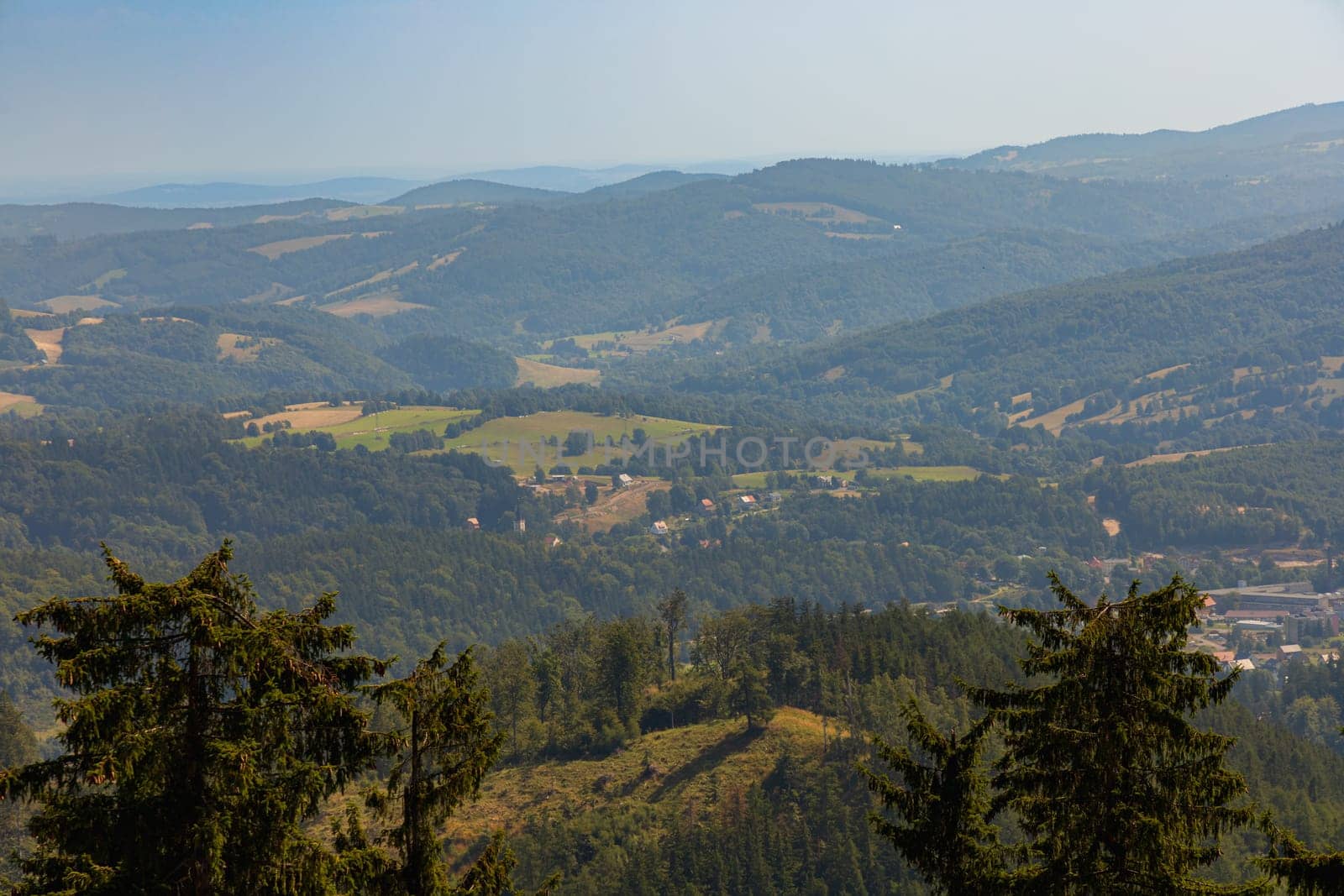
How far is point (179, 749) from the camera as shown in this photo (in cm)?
1602

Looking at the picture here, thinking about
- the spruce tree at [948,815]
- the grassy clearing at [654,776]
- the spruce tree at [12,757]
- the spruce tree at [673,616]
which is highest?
the spruce tree at [948,815]

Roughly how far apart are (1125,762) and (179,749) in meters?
12.3

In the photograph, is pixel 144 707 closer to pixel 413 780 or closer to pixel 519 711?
pixel 413 780

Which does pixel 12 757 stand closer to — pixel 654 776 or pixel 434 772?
pixel 654 776

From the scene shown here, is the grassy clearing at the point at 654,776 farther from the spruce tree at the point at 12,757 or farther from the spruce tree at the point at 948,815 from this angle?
the spruce tree at the point at 948,815

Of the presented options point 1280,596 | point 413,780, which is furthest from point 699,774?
point 1280,596

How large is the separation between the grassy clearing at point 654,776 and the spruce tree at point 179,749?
207 ft

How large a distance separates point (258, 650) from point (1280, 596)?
630 feet

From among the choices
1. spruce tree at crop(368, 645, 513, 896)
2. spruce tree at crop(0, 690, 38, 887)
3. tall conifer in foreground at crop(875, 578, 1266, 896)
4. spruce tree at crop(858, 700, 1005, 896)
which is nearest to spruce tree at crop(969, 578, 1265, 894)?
tall conifer in foreground at crop(875, 578, 1266, 896)

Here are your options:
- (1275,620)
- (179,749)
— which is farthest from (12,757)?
(1275,620)

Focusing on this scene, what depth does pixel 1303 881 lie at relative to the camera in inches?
635

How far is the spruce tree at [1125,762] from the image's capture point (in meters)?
18.2

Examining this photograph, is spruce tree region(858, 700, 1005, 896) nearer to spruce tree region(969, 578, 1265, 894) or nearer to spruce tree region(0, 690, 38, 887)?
spruce tree region(969, 578, 1265, 894)

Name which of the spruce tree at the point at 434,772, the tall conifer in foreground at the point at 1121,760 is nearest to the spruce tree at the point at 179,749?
the spruce tree at the point at 434,772
